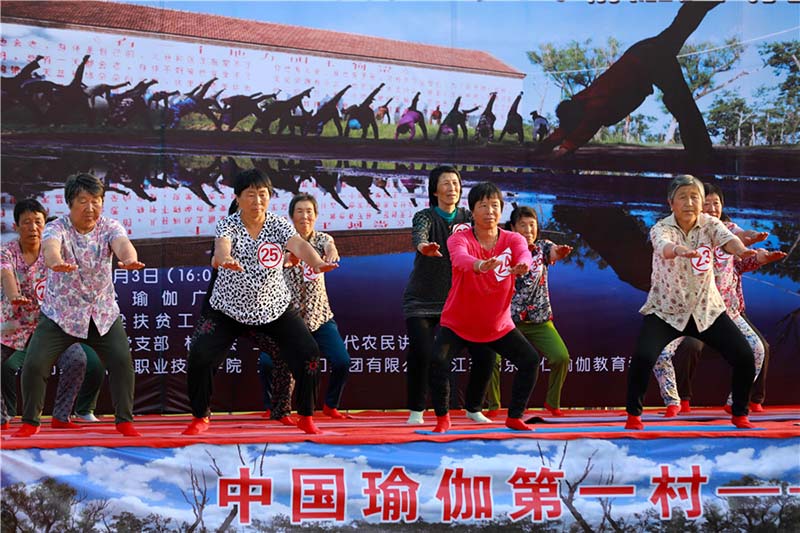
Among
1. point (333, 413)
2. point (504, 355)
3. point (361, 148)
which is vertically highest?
point (361, 148)

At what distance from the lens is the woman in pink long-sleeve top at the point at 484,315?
4.48 m

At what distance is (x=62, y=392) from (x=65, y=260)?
106 cm

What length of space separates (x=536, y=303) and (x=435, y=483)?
1521 millimetres

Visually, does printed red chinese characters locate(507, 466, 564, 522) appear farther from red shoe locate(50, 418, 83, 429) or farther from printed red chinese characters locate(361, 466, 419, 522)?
red shoe locate(50, 418, 83, 429)

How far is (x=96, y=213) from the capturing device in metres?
4.45

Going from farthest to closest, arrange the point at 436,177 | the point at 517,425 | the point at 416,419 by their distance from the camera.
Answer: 1. the point at 436,177
2. the point at 416,419
3. the point at 517,425

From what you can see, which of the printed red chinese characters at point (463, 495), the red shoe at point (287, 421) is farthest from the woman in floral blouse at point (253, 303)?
the printed red chinese characters at point (463, 495)

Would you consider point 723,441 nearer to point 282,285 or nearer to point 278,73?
point 282,285

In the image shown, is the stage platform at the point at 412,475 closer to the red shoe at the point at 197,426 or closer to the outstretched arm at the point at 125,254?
the red shoe at the point at 197,426

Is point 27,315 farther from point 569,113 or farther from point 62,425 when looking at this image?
point 569,113

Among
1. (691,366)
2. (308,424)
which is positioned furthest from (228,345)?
(691,366)

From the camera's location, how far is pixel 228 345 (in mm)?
4422

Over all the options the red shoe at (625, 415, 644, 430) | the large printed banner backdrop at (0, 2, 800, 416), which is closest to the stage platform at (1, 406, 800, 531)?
the red shoe at (625, 415, 644, 430)

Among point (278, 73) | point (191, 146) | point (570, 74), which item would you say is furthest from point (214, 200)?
point (570, 74)
